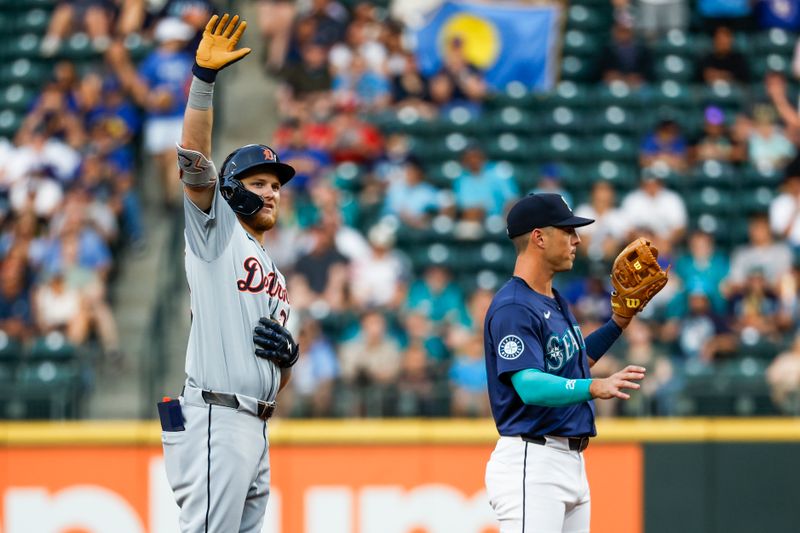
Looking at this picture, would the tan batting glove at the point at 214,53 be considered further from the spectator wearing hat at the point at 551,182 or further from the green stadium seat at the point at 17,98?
the green stadium seat at the point at 17,98

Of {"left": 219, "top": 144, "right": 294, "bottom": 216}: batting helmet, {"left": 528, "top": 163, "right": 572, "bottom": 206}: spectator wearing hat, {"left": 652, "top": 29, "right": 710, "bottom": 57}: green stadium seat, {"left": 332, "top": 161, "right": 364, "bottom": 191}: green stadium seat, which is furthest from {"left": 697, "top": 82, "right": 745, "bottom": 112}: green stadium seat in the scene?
{"left": 219, "top": 144, "right": 294, "bottom": 216}: batting helmet

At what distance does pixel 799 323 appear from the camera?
9.63m

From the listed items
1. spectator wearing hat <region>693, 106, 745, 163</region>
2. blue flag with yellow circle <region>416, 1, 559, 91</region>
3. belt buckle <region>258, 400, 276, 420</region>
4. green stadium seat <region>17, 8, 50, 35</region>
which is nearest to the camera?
belt buckle <region>258, 400, 276, 420</region>

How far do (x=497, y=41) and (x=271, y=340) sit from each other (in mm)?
8725

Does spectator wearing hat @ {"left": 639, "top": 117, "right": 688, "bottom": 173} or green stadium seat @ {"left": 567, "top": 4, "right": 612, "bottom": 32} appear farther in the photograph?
green stadium seat @ {"left": 567, "top": 4, "right": 612, "bottom": 32}

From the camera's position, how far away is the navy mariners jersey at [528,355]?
4.88 meters

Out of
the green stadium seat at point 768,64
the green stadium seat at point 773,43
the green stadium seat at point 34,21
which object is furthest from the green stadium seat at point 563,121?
the green stadium seat at point 34,21

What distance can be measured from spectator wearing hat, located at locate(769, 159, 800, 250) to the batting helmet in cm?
656

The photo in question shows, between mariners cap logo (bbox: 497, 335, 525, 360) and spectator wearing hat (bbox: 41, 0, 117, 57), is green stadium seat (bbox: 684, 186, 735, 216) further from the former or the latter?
mariners cap logo (bbox: 497, 335, 525, 360)

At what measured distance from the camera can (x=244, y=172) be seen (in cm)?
480

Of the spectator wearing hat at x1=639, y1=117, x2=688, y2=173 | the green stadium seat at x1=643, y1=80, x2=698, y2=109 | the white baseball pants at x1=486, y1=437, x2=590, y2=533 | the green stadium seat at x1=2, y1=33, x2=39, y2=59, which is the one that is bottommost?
the white baseball pants at x1=486, y1=437, x2=590, y2=533

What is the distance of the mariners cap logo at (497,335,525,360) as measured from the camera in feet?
15.9

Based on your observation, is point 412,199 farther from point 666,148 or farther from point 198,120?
point 198,120

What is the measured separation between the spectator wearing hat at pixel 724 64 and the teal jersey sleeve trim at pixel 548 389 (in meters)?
8.35
